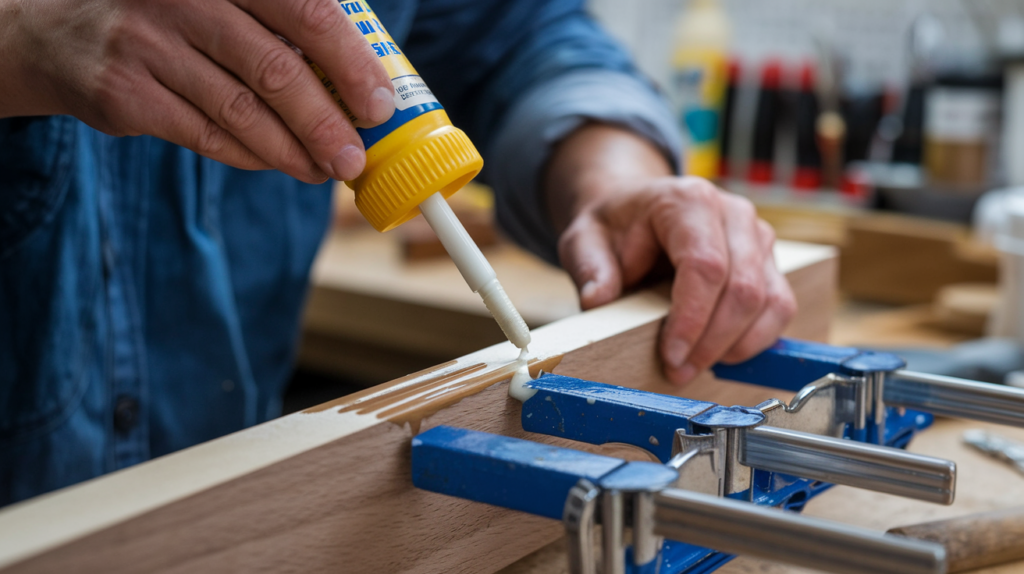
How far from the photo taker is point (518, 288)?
141 centimetres

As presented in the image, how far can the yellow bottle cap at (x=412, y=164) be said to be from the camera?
413mm

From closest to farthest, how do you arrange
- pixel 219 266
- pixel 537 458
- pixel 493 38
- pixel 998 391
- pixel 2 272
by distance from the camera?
pixel 537 458, pixel 998 391, pixel 2 272, pixel 219 266, pixel 493 38

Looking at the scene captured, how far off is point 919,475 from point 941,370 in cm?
46

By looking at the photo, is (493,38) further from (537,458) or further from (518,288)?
(537,458)

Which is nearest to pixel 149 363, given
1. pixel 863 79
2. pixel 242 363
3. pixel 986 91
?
pixel 242 363

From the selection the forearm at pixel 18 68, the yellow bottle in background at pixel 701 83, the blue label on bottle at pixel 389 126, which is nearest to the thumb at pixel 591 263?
the blue label on bottle at pixel 389 126

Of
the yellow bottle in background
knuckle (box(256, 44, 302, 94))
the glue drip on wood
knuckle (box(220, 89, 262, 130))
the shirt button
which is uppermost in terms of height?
the yellow bottle in background

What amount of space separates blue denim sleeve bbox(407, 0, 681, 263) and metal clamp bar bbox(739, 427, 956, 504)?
0.51 metres

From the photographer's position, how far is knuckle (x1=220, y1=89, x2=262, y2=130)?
0.41 metres

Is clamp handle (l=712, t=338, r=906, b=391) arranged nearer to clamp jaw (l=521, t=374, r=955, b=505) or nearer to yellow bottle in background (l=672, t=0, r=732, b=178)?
clamp jaw (l=521, t=374, r=955, b=505)

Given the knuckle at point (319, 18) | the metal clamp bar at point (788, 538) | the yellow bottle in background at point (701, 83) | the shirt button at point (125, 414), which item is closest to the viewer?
the metal clamp bar at point (788, 538)

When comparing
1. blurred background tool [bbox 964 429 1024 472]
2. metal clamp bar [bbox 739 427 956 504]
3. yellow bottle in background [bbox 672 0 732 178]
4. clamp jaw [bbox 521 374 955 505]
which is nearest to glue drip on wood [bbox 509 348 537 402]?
clamp jaw [bbox 521 374 955 505]

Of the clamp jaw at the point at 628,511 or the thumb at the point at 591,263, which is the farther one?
the thumb at the point at 591,263

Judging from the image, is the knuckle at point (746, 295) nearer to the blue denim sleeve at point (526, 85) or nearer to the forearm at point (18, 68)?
the blue denim sleeve at point (526, 85)
